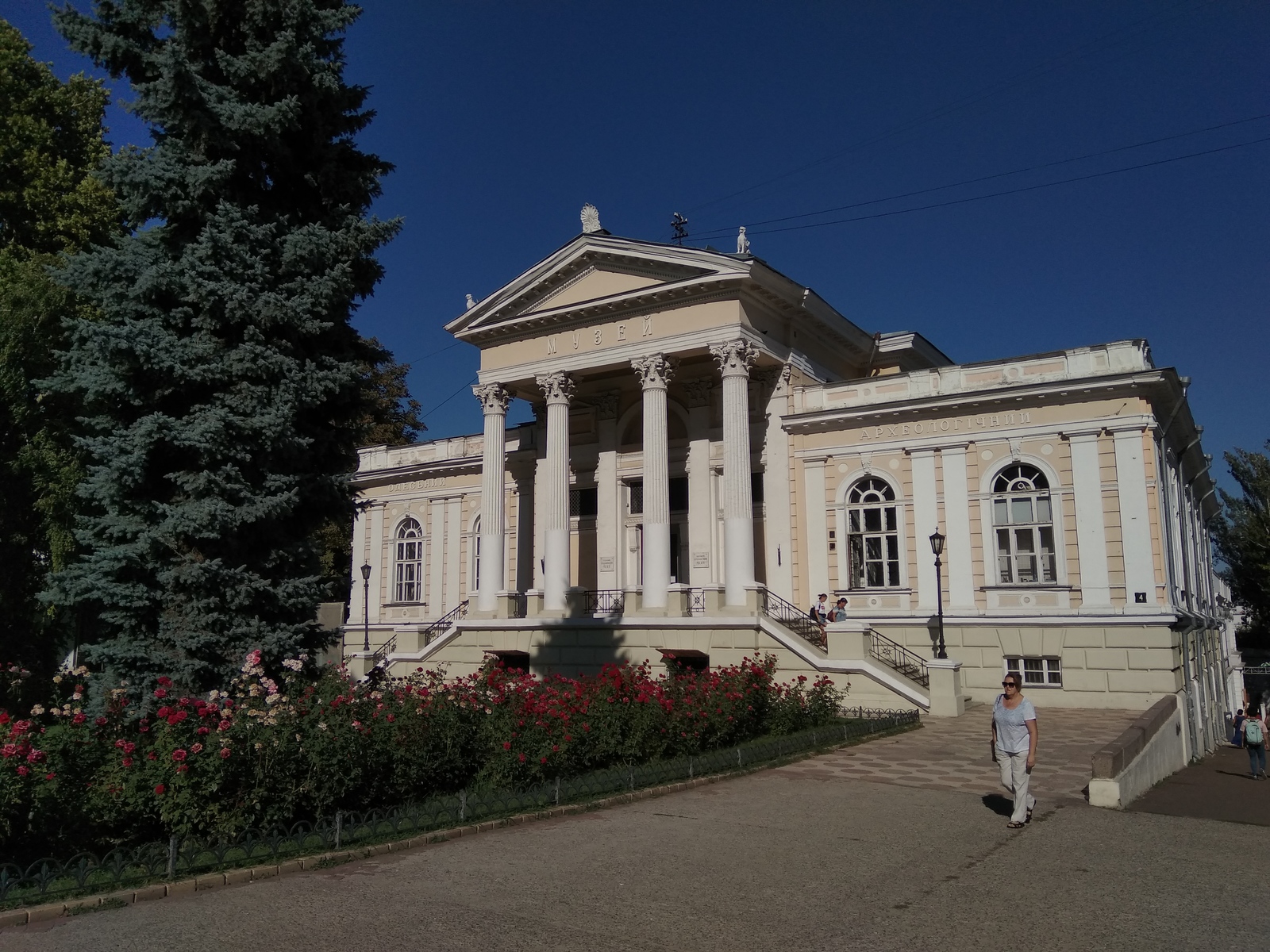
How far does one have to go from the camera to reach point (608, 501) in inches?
1115

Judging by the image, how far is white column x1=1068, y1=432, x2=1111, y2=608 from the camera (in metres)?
22.0

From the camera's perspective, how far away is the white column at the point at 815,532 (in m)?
25.5

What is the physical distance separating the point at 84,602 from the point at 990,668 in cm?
1943

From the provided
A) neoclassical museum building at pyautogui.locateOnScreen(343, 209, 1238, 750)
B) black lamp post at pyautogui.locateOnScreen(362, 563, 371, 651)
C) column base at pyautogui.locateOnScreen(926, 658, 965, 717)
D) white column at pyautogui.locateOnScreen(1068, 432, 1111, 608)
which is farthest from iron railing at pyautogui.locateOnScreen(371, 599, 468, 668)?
white column at pyautogui.locateOnScreen(1068, 432, 1111, 608)

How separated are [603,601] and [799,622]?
6.24 m

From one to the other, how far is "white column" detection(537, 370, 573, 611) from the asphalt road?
1606cm

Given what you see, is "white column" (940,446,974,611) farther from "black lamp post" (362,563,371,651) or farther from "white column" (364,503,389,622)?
"white column" (364,503,389,622)

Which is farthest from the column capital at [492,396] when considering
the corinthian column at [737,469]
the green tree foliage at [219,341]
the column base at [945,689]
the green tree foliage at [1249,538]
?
the green tree foliage at [1249,538]

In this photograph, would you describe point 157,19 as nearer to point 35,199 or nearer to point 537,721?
point 35,199

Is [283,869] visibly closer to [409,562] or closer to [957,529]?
[957,529]

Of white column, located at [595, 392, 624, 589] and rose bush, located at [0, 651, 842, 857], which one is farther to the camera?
white column, located at [595, 392, 624, 589]

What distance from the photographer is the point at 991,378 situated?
78.1ft

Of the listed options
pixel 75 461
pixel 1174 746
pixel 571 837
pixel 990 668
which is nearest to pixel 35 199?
pixel 75 461

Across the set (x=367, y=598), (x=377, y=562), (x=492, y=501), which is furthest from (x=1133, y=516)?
(x=377, y=562)
